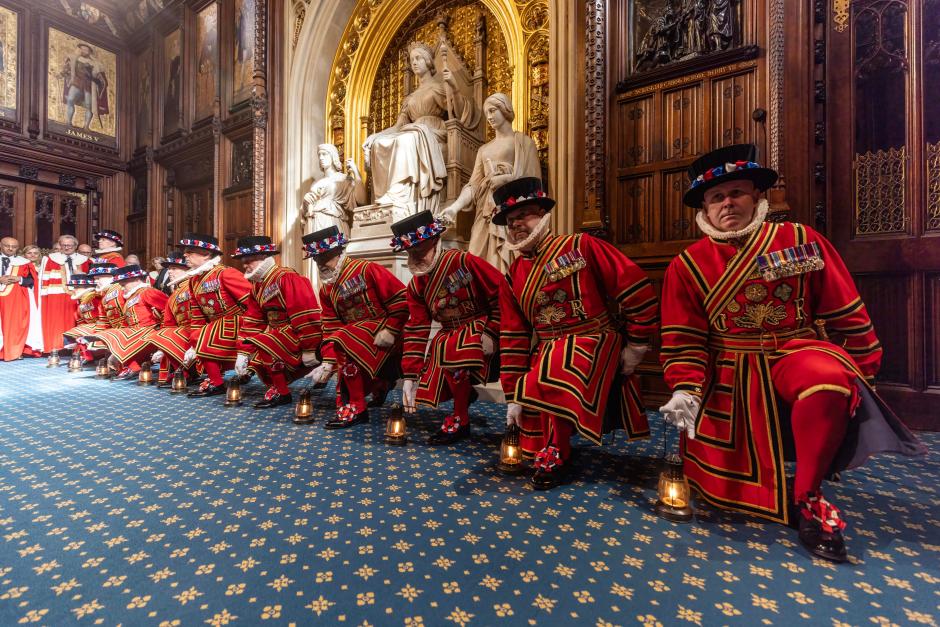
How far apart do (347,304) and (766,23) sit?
4.09 m

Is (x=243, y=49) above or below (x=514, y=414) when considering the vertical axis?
above

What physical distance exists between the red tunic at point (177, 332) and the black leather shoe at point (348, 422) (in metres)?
2.19

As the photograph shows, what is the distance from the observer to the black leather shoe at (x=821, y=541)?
1.43 m

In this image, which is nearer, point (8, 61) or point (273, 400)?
point (273, 400)

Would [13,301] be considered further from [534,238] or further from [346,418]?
[534,238]

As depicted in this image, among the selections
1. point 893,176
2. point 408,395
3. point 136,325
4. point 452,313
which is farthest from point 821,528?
point 136,325

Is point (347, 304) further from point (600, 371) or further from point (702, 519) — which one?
point (702, 519)

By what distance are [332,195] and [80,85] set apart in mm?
8797

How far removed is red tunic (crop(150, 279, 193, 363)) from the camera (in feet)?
14.3

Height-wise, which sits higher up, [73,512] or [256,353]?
[256,353]

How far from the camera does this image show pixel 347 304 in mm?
3330

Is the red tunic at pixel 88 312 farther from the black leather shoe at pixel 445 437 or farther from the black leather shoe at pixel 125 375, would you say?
the black leather shoe at pixel 445 437

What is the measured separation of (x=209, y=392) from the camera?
4.18 meters

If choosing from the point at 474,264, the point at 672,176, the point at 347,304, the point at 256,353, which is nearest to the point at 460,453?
the point at 474,264
